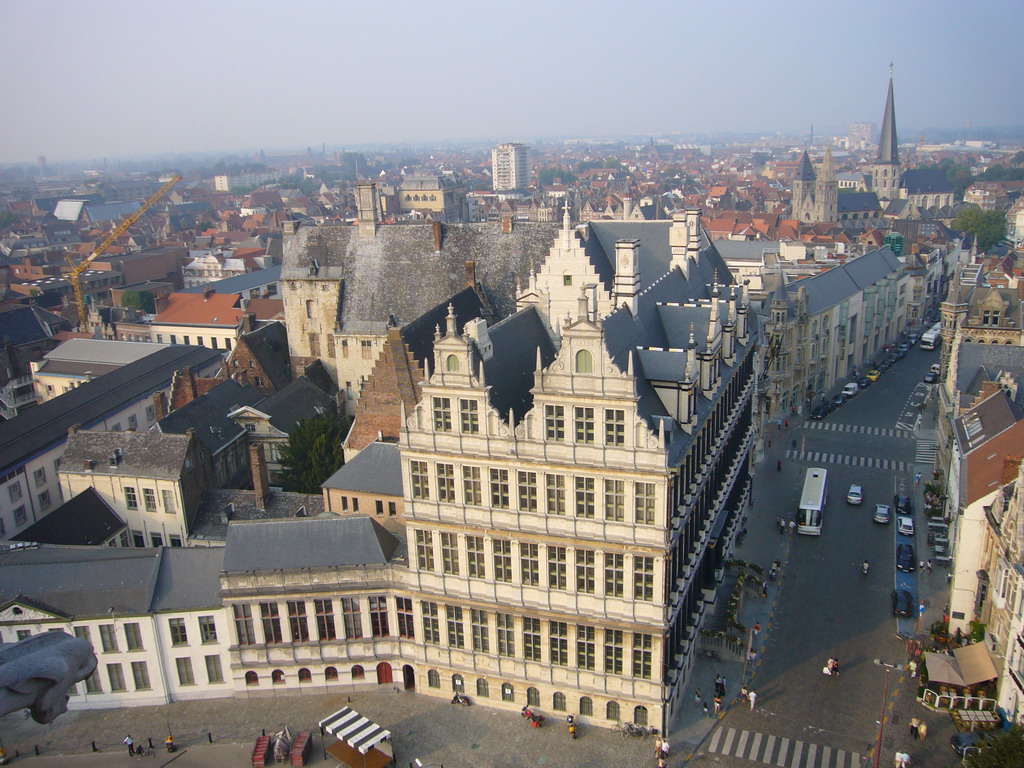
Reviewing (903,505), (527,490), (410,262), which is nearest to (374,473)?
(527,490)

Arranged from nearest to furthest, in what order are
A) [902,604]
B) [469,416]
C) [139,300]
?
[469,416]
[902,604]
[139,300]

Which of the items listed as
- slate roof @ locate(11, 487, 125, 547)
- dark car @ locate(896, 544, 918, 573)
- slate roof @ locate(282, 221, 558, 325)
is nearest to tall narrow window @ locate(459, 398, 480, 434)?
slate roof @ locate(282, 221, 558, 325)

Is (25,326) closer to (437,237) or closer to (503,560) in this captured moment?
(437,237)

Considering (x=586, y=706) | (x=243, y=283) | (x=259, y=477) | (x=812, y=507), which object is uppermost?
(x=243, y=283)

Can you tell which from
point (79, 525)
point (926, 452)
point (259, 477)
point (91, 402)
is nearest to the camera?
point (259, 477)

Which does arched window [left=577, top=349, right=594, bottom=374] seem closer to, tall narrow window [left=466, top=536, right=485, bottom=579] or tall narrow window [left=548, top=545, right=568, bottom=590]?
tall narrow window [left=548, top=545, right=568, bottom=590]

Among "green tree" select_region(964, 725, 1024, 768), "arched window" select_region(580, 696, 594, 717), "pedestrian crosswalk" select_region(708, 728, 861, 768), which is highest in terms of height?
"green tree" select_region(964, 725, 1024, 768)

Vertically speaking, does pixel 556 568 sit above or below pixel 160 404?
below
